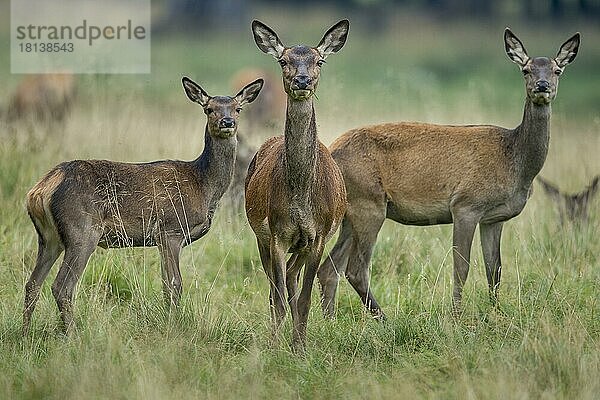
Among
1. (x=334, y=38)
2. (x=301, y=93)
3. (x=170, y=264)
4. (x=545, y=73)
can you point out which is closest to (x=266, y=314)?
(x=170, y=264)

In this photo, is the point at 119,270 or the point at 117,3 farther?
the point at 117,3

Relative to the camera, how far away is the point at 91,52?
579 inches

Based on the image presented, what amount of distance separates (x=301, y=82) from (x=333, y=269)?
2.42m

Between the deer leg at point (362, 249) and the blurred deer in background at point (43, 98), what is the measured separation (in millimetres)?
6459

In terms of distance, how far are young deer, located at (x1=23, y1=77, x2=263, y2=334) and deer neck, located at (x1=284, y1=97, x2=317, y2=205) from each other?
110 cm

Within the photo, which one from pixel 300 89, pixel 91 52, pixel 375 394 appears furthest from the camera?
pixel 91 52

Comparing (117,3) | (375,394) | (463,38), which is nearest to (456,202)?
(375,394)

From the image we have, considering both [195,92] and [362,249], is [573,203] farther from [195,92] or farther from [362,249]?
[195,92]

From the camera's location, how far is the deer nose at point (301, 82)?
7.09 metres

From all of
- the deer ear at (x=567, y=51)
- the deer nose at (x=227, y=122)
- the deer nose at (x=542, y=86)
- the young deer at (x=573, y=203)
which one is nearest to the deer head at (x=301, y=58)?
the deer nose at (x=227, y=122)

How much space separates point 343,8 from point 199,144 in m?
17.5

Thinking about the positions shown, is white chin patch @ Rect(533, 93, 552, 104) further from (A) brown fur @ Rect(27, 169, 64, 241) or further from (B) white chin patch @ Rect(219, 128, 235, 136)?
(A) brown fur @ Rect(27, 169, 64, 241)

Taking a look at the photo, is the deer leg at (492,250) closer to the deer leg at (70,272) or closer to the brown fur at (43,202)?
the deer leg at (70,272)

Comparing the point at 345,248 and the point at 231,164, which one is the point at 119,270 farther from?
the point at 345,248
